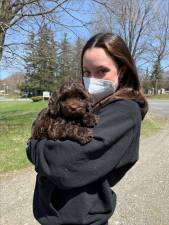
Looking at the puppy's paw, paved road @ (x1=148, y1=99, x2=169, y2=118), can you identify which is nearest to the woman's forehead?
the puppy's paw

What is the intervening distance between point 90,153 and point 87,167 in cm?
6

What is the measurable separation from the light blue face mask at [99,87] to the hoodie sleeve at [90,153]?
0.09 metres

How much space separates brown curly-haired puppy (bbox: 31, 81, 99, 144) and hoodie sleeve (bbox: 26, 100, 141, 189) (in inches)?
1.3

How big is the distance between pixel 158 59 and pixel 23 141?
3892 cm

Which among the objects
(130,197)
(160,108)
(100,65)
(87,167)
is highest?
(100,65)

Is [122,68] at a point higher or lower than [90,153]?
higher

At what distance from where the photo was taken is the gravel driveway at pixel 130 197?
15.8ft

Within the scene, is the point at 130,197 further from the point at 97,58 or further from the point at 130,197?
the point at 97,58

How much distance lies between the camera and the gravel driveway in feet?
15.8

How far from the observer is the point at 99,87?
189 cm

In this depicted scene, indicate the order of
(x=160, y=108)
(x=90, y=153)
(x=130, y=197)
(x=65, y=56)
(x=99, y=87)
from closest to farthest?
(x=90, y=153) → (x=99, y=87) → (x=130, y=197) → (x=65, y=56) → (x=160, y=108)

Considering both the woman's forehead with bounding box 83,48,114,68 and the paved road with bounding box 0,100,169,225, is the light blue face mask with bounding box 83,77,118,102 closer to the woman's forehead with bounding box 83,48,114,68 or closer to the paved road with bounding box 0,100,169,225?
the woman's forehead with bounding box 83,48,114,68

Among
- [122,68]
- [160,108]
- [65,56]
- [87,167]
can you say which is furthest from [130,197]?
[160,108]

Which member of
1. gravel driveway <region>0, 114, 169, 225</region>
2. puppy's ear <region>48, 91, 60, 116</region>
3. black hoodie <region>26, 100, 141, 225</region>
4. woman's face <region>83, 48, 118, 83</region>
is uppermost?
woman's face <region>83, 48, 118, 83</region>
